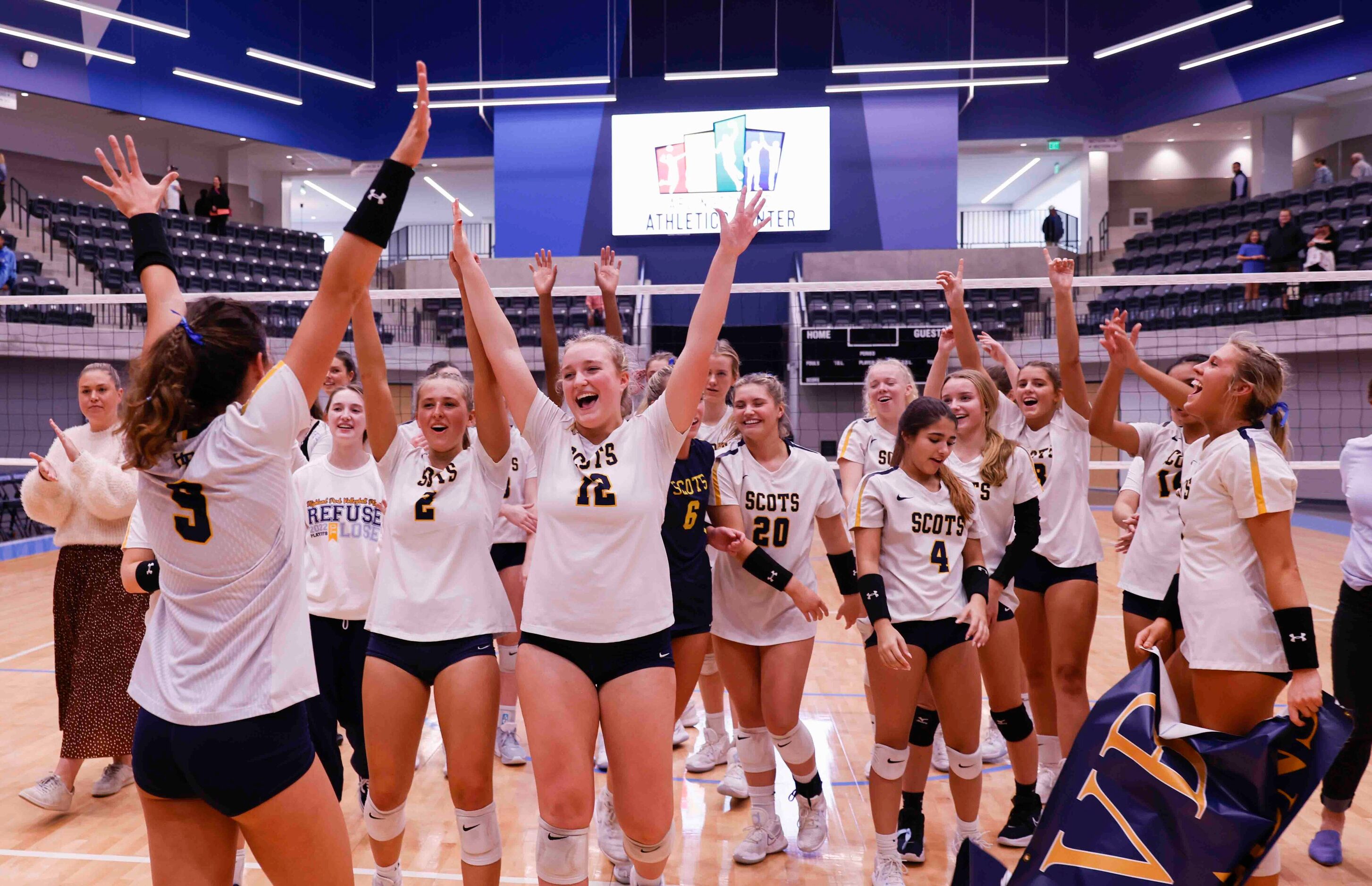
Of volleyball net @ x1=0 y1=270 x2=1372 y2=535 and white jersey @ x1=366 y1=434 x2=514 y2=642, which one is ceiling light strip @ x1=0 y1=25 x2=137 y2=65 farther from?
white jersey @ x1=366 y1=434 x2=514 y2=642

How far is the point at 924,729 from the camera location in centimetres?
367

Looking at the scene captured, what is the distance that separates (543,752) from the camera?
259cm

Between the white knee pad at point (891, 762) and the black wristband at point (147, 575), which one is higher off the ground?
the black wristband at point (147, 575)

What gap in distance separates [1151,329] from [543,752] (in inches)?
557

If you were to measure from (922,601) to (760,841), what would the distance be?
1190 millimetres

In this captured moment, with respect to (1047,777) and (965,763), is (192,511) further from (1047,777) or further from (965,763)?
(1047,777)

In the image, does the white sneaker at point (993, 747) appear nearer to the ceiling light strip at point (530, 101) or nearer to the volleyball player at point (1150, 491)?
the volleyball player at point (1150, 491)

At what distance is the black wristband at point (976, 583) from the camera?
3.46m

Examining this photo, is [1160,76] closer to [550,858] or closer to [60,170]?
[550,858]

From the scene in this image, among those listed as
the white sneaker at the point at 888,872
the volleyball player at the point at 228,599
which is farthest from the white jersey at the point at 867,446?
the volleyball player at the point at 228,599

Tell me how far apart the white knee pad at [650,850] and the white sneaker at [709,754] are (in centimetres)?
201

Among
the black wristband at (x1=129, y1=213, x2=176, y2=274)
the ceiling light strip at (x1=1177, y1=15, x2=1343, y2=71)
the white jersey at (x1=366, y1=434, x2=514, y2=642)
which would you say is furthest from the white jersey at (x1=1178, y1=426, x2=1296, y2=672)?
the ceiling light strip at (x1=1177, y1=15, x2=1343, y2=71)

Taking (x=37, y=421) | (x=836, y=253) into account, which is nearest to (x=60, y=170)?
(x=37, y=421)

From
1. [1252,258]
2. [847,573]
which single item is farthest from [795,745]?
[1252,258]
